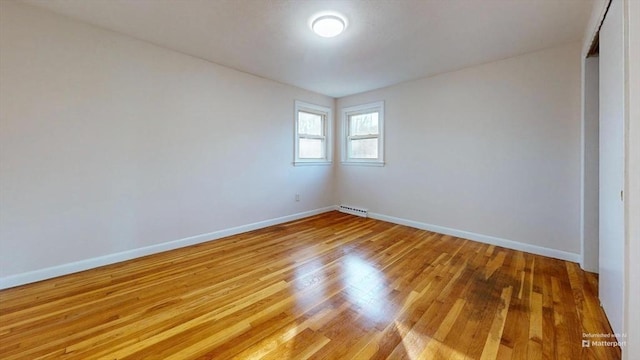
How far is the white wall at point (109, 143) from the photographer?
2.09m

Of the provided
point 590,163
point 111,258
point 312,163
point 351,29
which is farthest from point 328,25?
point 111,258

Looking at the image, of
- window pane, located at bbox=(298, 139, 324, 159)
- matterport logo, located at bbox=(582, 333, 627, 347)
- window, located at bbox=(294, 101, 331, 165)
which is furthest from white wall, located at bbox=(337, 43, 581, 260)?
matterport logo, located at bbox=(582, 333, 627, 347)

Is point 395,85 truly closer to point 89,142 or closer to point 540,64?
point 540,64

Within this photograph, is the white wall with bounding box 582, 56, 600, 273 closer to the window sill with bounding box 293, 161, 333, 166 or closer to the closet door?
the closet door

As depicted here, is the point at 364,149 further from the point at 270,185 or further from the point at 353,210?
the point at 270,185

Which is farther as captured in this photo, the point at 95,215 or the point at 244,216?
the point at 244,216

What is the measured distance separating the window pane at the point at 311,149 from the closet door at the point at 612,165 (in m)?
3.70

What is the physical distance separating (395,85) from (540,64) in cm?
185

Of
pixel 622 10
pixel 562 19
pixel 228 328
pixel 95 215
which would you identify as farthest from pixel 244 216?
pixel 562 19

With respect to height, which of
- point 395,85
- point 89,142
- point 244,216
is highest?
point 395,85

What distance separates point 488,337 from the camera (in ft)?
4.94

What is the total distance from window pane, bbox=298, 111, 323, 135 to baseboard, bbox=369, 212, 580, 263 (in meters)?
2.15

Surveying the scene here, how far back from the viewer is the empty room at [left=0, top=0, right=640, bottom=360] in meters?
1.50

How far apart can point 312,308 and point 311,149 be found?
3.36 metres
